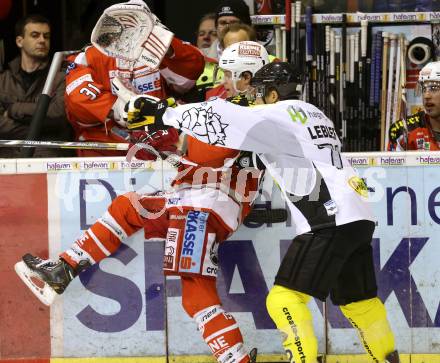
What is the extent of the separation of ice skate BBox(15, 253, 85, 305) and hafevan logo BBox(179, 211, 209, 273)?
0.57 metres

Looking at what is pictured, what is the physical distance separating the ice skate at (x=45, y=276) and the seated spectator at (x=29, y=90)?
101 centimetres

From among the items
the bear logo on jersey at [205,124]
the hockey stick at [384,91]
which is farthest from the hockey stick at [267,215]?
the hockey stick at [384,91]

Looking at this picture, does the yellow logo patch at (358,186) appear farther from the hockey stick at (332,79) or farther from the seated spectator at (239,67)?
the hockey stick at (332,79)

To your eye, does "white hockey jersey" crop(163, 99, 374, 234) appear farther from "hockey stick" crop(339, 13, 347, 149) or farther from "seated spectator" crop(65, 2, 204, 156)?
"hockey stick" crop(339, 13, 347, 149)

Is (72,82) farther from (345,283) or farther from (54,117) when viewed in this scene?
(345,283)

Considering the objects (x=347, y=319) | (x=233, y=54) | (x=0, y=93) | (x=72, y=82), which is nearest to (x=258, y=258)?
(x=347, y=319)

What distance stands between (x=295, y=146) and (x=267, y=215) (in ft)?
2.55

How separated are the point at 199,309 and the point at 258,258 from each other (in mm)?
518

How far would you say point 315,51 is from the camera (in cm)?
742

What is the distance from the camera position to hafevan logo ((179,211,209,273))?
211 inches

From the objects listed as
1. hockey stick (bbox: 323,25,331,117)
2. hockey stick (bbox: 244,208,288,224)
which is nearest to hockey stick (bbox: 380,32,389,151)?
hockey stick (bbox: 323,25,331,117)

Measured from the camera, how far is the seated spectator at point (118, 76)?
6.03 m

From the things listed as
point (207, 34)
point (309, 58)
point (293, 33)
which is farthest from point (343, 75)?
point (207, 34)

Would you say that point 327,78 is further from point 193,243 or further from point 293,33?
point 193,243
